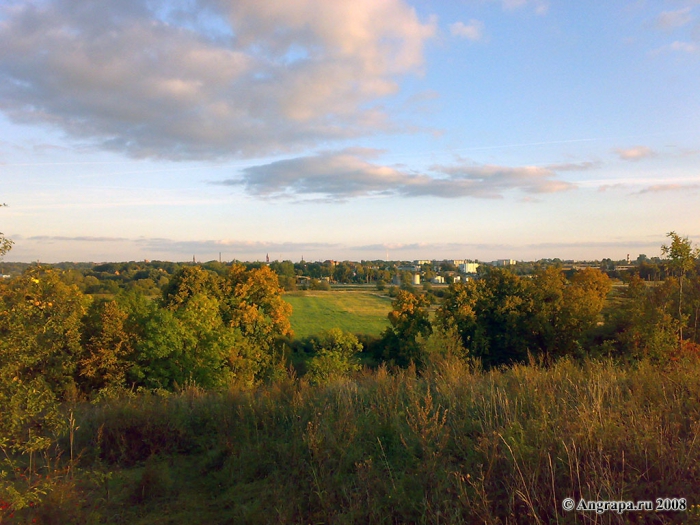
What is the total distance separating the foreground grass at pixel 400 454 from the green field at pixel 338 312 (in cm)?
3942

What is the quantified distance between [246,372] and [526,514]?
2822cm

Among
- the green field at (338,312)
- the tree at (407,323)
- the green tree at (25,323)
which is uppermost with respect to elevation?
the green tree at (25,323)

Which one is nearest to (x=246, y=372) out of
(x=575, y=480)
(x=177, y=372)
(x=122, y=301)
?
(x=177, y=372)

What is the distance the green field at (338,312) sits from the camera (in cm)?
5144

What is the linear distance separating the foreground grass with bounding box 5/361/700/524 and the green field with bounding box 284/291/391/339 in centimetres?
3942

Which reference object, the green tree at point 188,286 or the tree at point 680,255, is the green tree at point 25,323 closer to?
the tree at point 680,255

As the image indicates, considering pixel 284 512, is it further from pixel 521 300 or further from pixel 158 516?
pixel 521 300

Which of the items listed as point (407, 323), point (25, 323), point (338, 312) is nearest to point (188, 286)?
point (407, 323)

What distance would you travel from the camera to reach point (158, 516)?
15.5 feet

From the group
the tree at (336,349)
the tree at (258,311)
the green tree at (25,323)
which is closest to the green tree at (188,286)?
the tree at (258,311)

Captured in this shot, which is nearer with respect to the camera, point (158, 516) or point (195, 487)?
point (158, 516)

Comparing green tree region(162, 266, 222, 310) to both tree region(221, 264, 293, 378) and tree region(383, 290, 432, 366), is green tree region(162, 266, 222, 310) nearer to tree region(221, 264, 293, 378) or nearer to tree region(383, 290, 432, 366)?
tree region(221, 264, 293, 378)

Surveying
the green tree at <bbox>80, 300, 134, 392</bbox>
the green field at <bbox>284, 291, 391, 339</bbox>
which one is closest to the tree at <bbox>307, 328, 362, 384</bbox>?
the green field at <bbox>284, 291, 391, 339</bbox>

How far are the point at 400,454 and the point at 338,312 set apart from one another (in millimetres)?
57526
